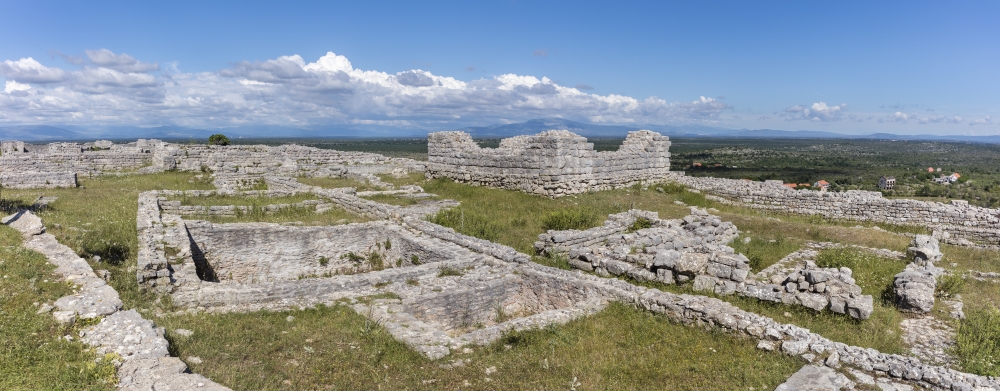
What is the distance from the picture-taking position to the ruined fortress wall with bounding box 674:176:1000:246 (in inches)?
609

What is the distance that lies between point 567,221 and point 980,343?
8.65 metres

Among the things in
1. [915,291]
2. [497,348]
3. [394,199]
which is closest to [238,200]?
[394,199]

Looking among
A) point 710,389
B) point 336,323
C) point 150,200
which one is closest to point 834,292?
point 710,389

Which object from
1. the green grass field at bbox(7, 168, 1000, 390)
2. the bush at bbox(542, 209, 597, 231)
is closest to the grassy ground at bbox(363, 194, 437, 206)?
the bush at bbox(542, 209, 597, 231)

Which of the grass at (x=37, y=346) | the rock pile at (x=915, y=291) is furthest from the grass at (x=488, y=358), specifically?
the rock pile at (x=915, y=291)

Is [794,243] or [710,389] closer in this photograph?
[710,389]

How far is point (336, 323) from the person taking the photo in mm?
7539

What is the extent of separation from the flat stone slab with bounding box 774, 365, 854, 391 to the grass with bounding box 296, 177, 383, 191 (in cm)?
1819

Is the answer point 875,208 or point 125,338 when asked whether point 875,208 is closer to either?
point 875,208

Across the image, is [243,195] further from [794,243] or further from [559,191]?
[794,243]

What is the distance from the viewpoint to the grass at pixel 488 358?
579 centimetres

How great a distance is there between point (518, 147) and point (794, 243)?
38.6 feet

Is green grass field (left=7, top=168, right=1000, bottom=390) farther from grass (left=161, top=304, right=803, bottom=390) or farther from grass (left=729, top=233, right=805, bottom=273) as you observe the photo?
grass (left=729, top=233, right=805, bottom=273)

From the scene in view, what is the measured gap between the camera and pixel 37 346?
201 inches
